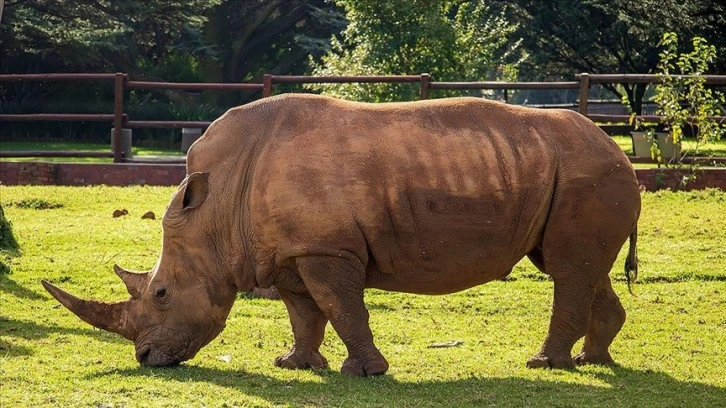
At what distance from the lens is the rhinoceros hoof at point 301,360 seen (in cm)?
887

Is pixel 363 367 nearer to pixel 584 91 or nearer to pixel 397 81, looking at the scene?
pixel 584 91

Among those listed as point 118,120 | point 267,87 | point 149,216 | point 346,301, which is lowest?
point 149,216

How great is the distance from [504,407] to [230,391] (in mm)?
1592

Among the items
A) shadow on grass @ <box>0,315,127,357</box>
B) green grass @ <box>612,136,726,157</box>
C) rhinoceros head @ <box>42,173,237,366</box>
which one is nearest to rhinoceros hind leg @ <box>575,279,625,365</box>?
rhinoceros head @ <box>42,173,237,366</box>

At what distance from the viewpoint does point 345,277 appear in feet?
27.6

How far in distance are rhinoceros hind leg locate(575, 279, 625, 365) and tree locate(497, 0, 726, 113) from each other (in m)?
20.7

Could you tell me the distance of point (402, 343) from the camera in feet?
33.1

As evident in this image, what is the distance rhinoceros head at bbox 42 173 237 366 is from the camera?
873 cm

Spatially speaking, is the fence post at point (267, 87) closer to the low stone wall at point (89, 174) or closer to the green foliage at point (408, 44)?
the low stone wall at point (89, 174)

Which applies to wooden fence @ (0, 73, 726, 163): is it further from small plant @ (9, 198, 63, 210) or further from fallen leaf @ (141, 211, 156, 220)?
small plant @ (9, 198, 63, 210)

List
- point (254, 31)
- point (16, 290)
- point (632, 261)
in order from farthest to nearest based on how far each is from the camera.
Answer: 1. point (254, 31)
2. point (16, 290)
3. point (632, 261)

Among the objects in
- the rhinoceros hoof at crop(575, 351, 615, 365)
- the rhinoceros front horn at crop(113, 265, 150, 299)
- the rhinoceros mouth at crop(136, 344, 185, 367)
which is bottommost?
the rhinoceros mouth at crop(136, 344, 185, 367)

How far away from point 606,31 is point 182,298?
27.7 metres

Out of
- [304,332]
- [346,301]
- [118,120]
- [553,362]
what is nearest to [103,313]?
[304,332]
